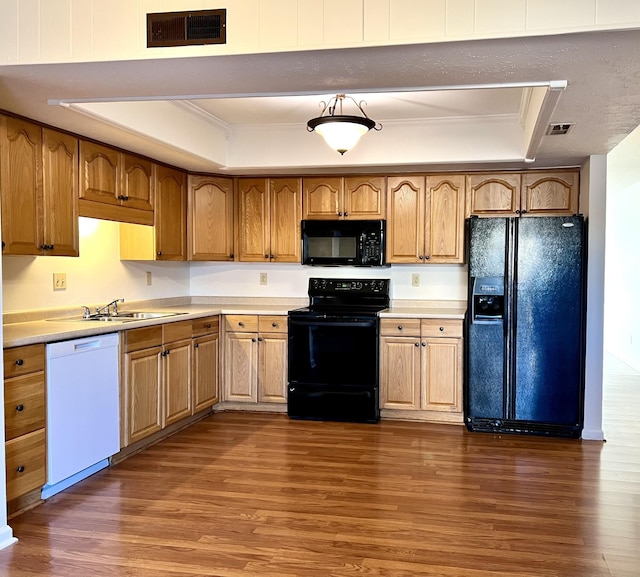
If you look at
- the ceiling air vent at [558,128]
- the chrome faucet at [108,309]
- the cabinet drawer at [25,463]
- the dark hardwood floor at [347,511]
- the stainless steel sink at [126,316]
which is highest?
the ceiling air vent at [558,128]

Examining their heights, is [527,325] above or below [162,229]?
below

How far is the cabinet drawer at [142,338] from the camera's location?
364 centimetres

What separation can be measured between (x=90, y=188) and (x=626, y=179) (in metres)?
6.09

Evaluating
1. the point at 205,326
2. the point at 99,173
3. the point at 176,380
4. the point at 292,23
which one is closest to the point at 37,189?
the point at 99,173

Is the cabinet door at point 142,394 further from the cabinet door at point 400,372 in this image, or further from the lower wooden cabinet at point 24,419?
the cabinet door at point 400,372

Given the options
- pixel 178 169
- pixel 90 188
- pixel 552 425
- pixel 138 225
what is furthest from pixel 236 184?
pixel 552 425

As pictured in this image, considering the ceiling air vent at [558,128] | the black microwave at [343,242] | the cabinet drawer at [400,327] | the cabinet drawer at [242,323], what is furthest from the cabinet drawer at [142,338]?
the ceiling air vent at [558,128]

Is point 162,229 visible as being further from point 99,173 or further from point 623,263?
point 623,263

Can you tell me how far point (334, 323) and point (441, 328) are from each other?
82 cm

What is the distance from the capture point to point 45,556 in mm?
2490

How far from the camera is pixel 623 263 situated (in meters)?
8.37

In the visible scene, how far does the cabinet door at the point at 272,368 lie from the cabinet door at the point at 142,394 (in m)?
1.07

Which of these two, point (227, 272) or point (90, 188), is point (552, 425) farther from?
point (90, 188)

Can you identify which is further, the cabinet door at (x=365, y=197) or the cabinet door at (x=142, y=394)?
the cabinet door at (x=365, y=197)
